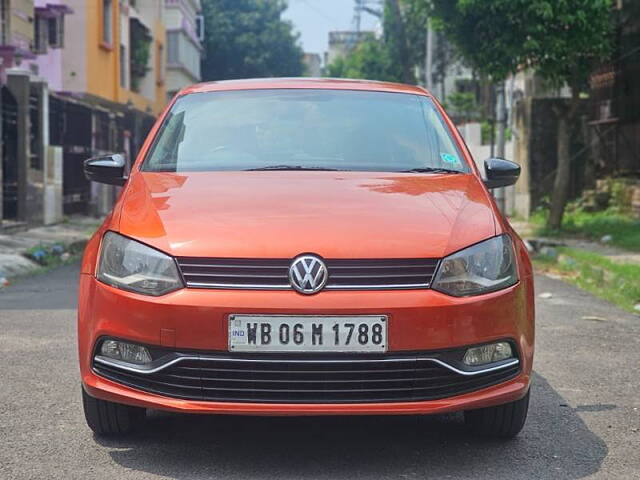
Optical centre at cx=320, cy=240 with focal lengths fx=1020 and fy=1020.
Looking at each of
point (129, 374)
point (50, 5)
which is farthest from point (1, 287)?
point (50, 5)

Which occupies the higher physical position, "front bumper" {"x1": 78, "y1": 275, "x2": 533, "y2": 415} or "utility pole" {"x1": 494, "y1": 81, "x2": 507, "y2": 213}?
"utility pole" {"x1": 494, "y1": 81, "x2": 507, "y2": 213}

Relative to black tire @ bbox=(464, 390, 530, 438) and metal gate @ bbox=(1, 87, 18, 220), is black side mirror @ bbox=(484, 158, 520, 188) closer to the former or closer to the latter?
black tire @ bbox=(464, 390, 530, 438)

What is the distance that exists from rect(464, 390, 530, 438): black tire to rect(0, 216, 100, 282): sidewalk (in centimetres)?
686

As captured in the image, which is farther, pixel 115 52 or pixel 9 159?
pixel 115 52

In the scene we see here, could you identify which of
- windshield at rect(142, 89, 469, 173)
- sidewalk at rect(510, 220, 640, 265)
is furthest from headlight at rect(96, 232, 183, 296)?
sidewalk at rect(510, 220, 640, 265)

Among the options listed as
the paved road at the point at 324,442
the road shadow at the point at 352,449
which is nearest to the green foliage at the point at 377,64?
the paved road at the point at 324,442

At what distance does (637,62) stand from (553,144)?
254cm

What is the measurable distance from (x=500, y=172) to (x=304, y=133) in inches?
37.3

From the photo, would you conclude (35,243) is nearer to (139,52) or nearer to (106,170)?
(106,170)

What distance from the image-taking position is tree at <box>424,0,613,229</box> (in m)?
14.4

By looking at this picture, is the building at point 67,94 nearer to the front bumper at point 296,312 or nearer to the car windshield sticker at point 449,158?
the car windshield sticker at point 449,158

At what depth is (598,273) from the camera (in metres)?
10.6

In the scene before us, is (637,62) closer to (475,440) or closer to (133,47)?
(475,440)

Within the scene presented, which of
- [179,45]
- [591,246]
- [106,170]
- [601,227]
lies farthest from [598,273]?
[179,45]
